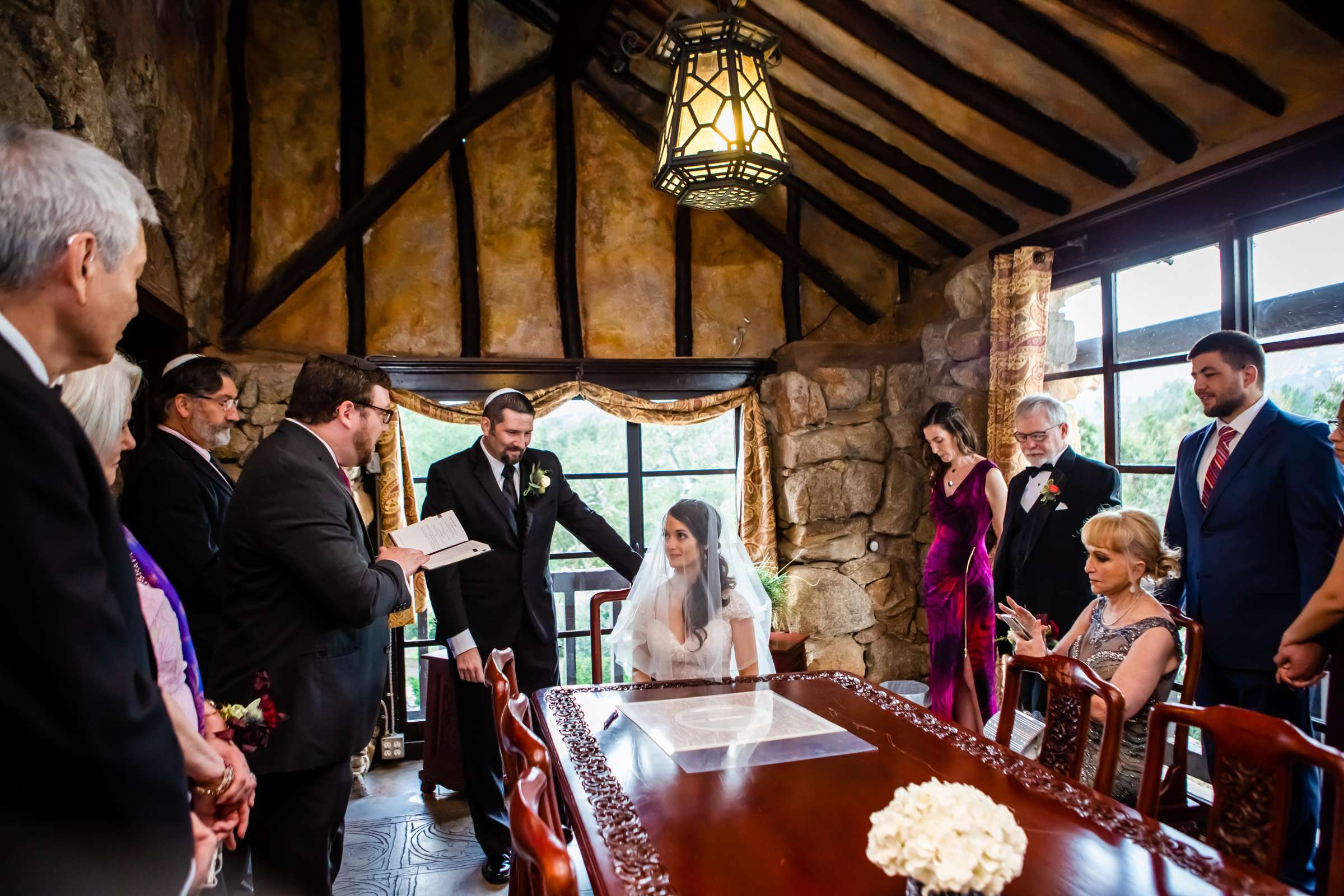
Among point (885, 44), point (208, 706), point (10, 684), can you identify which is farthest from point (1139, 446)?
point (10, 684)

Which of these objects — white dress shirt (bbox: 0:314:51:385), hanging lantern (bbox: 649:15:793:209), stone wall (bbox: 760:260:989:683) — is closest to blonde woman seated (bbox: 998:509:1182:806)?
hanging lantern (bbox: 649:15:793:209)

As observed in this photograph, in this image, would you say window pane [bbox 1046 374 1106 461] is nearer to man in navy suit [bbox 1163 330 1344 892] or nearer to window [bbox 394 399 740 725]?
man in navy suit [bbox 1163 330 1344 892]

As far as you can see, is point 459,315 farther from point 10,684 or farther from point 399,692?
point 10,684

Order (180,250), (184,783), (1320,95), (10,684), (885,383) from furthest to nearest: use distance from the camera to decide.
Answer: (885,383), (180,250), (1320,95), (184,783), (10,684)

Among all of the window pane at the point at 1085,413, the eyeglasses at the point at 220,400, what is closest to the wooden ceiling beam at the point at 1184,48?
the window pane at the point at 1085,413

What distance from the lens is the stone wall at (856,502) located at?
452cm

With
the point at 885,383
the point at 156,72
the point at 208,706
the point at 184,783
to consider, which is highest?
the point at 156,72

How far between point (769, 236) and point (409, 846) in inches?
148

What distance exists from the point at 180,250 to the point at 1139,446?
167 inches

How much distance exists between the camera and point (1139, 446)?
3367 mm

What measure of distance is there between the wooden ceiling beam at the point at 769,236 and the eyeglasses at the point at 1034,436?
183 centimetres

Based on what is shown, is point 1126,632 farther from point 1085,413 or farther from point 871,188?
point 871,188

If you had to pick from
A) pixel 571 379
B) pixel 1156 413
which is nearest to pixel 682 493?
pixel 571 379

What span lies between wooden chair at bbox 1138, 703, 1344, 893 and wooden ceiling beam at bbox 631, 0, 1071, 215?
2.74 metres
